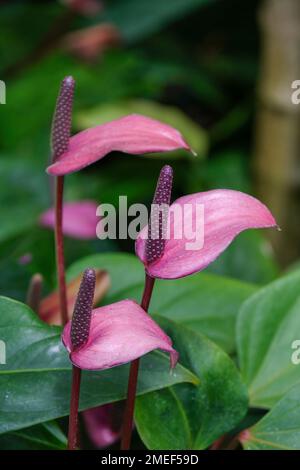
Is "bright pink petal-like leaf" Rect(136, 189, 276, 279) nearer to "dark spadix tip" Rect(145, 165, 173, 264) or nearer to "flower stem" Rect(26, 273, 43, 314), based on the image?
"dark spadix tip" Rect(145, 165, 173, 264)

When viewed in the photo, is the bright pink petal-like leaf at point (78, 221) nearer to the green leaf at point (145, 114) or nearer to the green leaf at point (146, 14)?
the green leaf at point (145, 114)

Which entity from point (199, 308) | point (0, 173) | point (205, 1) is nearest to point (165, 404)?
point (199, 308)

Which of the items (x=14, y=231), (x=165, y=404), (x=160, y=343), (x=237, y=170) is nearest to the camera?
(x=160, y=343)

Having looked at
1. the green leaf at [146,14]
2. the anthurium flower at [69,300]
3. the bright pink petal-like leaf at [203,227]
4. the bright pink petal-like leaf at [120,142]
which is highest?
the green leaf at [146,14]

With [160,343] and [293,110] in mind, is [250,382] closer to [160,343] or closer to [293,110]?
[160,343]

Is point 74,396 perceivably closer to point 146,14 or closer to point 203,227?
point 203,227

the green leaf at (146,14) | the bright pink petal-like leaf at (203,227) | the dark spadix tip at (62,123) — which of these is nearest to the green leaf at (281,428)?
the bright pink petal-like leaf at (203,227)
